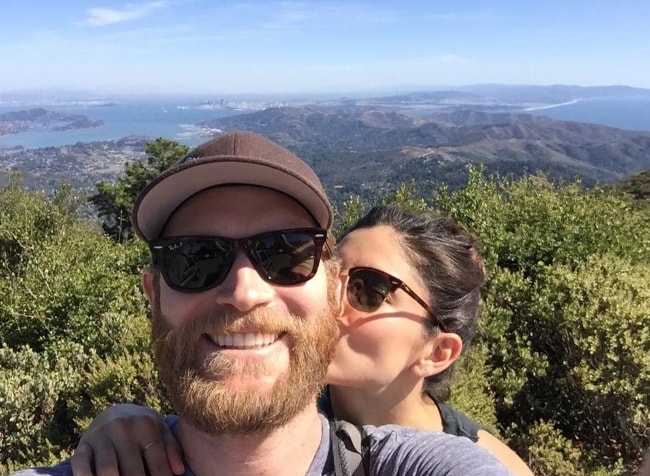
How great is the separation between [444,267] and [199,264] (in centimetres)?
160

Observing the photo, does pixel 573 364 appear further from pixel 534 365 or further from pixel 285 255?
pixel 285 255

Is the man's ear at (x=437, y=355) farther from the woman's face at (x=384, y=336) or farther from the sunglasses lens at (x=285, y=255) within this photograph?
the sunglasses lens at (x=285, y=255)

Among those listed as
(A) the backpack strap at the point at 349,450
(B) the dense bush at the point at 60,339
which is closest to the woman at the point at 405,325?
(A) the backpack strap at the point at 349,450

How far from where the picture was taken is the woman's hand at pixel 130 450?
1729 mm

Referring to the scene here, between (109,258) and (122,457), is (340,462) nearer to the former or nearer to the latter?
(122,457)

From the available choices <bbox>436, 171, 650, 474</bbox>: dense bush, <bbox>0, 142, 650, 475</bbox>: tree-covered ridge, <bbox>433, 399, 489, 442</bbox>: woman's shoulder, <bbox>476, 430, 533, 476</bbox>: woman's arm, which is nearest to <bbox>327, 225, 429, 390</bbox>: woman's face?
<bbox>433, 399, 489, 442</bbox>: woman's shoulder

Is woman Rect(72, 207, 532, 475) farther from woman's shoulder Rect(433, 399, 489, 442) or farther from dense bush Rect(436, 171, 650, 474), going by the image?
dense bush Rect(436, 171, 650, 474)

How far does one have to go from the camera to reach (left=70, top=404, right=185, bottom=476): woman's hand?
173cm

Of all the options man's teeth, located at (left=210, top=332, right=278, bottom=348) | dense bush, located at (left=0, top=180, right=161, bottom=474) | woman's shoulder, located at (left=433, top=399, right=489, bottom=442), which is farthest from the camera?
dense bush, located at (left=0, top=180, right=161, bottom=474)

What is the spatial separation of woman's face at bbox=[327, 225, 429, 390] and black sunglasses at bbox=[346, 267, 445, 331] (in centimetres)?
2

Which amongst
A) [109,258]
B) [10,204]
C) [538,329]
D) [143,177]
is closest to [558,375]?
[538,329]

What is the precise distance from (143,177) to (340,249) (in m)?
38.8

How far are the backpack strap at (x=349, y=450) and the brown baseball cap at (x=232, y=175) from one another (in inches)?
29.9

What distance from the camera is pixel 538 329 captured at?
6.65 metres
